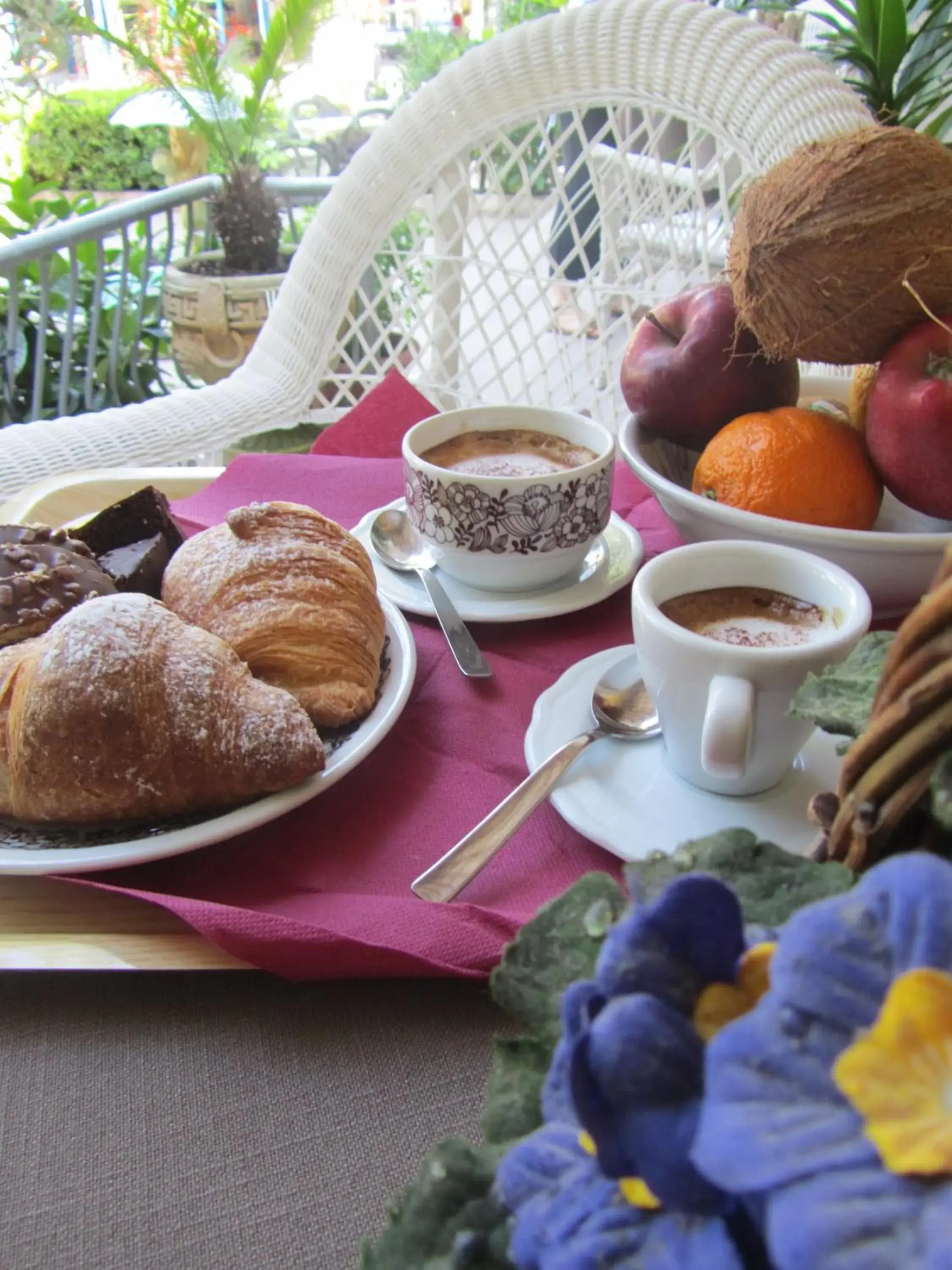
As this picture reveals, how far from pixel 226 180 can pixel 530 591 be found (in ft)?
7.01

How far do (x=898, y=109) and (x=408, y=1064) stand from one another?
71.7 inches

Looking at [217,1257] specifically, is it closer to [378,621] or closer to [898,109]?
[378,621]

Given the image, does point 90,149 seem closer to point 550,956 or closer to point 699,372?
point 699,372

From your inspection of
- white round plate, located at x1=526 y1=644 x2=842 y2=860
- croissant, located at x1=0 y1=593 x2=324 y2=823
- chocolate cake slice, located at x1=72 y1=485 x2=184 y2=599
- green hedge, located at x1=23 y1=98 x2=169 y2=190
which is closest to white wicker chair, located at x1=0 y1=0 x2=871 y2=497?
chocolate cake slice, located at x1=72 y1=485 x2=184 y2=599

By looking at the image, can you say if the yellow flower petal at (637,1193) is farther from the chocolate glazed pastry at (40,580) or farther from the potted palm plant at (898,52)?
the potted palm plant at (898,52)

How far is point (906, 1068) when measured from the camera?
0.50ft

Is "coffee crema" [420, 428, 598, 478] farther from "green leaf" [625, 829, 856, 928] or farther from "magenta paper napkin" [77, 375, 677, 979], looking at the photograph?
"green leaf" [625, 829, 856, 928]

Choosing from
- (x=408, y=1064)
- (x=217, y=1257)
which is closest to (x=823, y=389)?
(x=408, y=1064)

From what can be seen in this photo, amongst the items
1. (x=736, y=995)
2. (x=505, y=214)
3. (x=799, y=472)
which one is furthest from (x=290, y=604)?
(x=505, y=214)

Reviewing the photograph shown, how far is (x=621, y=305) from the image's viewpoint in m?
1.36

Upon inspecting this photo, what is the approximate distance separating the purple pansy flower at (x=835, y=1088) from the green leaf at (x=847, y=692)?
11 cm

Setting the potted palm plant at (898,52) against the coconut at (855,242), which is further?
A: the potted palm plant at (898,52)

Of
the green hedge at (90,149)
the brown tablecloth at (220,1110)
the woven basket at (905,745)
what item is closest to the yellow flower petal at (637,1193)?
the woven basket at (905,745)

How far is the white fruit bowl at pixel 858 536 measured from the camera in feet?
2.12
